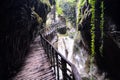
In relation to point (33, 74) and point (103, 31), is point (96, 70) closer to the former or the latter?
point (103, 31)

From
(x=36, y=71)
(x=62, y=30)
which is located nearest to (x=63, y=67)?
(x=36, y=71)

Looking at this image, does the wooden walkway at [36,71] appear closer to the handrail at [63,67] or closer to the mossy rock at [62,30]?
the handrail at [63,67]

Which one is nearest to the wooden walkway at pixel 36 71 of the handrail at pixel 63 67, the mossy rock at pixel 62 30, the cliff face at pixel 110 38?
the handrail at pixel 63 67

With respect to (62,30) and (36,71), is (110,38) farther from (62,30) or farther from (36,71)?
(62,30)

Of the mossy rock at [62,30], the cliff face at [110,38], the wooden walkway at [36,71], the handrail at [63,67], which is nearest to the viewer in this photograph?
the handrail at [63,67]

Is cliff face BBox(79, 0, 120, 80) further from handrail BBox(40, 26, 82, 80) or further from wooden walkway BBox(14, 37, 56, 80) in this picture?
wooden walkway BBox(14, 37, 56, 80)

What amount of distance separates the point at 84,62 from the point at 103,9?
4.64 meters

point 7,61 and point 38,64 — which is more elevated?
point 7,61

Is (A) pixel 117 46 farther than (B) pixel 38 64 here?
No

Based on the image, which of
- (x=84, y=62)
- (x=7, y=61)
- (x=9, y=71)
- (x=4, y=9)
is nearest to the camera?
(x=4, y=9)

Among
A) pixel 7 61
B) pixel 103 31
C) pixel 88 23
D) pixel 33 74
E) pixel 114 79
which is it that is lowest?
pixel 114 79

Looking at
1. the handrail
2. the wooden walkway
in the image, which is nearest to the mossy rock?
the wooden walkway

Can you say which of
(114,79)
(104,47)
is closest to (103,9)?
(104,47)

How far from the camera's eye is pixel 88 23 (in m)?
8.73
